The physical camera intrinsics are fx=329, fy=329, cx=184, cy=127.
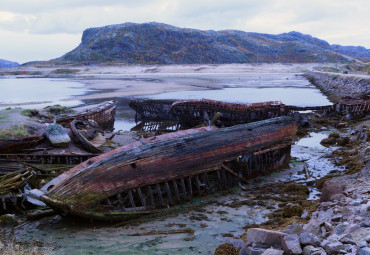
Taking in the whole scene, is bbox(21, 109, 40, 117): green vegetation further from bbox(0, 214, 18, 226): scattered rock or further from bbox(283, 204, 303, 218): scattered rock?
bbox(283, 204, 303, 218): scattered rock

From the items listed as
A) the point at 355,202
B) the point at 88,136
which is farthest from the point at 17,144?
the point at 355,202

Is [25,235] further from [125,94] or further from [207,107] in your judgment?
[125,94]

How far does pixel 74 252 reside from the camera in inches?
429

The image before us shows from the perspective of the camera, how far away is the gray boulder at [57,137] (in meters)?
22.2

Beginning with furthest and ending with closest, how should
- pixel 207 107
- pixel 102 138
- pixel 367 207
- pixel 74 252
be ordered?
1. pixel 207 107
2. pixel 102 138
3. pixel 74 252
4. pixel 367 207

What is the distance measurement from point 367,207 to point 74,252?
9.47 metres

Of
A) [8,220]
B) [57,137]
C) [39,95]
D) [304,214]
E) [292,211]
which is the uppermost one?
[39,95]

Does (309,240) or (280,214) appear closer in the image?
(309,240)

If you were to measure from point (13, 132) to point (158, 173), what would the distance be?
46.6 feet

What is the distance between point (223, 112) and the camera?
1328 inches

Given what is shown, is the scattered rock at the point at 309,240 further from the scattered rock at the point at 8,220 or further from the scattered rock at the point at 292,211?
the scattered rock at the point at 8,220

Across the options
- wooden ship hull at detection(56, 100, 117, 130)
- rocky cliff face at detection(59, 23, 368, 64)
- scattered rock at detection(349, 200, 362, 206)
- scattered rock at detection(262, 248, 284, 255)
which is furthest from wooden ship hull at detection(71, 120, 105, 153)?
rocky cliff face at detection(59, 23, 368, 64)

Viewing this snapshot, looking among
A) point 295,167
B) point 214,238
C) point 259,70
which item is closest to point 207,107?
point 295,167

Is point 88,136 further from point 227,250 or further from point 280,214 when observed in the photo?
point 227,250
